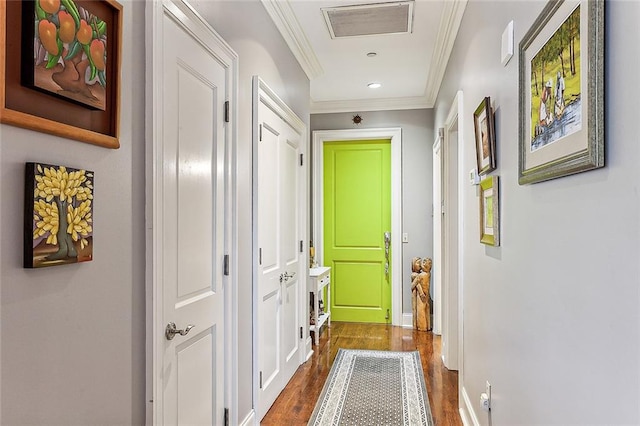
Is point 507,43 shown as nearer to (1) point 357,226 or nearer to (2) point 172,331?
(2) point 172,331

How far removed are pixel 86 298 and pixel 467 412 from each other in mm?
2183

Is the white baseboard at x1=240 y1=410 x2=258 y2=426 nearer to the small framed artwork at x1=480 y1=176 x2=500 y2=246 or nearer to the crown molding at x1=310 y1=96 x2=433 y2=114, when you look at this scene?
the small framed artwork at x1=480 y1=176 x2=500 y2=246

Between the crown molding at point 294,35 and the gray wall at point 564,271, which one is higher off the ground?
the crown molding at point 294,35

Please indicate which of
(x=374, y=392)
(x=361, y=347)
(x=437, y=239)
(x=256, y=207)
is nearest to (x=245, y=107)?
(x=256, y=207)

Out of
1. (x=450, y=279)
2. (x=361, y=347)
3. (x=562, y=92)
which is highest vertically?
(x=562, y=92)

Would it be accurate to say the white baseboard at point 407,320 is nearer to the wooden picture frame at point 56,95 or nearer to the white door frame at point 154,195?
the white door frame at point 154,195

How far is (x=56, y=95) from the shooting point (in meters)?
1.01

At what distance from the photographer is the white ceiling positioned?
9.05 ft

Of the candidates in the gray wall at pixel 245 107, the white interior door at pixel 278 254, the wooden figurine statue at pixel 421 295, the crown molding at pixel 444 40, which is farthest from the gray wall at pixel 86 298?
the wooden figurine statue at pixel 421 295

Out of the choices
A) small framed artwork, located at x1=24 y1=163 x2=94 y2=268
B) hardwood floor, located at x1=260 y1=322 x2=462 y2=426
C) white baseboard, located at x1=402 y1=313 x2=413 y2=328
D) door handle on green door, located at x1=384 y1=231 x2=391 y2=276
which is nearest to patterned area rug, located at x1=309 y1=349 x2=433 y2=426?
hardwood floor, located at x1=260 y1=322 x2=462 y2=426

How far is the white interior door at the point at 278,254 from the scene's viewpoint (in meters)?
2.55

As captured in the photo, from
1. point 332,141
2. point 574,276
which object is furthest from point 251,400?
point 332,141

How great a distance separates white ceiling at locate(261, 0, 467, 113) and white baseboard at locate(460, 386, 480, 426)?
92.6 inches

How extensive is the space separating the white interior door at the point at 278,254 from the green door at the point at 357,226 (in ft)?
5.31
